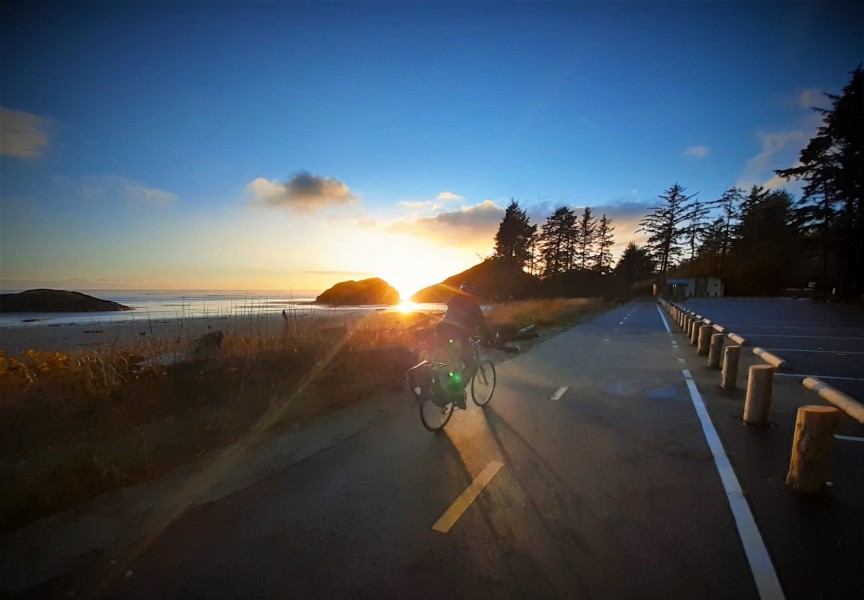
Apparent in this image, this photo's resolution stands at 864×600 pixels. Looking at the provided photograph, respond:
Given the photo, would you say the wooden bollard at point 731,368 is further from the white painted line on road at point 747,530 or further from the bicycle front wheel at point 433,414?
the bicycle front wheel at point 433,414

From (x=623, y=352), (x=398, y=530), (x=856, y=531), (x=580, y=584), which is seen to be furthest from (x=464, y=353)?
(x=623, y=352)

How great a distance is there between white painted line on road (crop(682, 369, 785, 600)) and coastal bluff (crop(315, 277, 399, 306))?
55282 millimetres

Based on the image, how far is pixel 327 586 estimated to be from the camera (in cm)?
284

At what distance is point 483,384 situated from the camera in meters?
7.86

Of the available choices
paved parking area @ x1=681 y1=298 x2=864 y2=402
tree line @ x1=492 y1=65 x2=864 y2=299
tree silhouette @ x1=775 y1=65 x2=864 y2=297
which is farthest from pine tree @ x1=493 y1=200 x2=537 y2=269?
paved parking area @ x1=681 y1=298 x2=864 y2=402

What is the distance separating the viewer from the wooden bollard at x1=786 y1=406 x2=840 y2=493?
4.06m

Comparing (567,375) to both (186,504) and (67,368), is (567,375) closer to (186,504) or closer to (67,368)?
(186,504)

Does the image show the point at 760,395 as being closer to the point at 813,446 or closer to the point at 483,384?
the point at 813,446

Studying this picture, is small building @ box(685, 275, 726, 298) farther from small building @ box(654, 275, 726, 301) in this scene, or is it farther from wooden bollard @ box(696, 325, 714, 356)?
wooden bollard @ box(696, 325, 714, 356)

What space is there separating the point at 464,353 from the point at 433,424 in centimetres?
137

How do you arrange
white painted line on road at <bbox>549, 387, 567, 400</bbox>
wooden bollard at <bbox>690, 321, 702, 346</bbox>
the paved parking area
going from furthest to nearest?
wooden bollard at <bbox>690, 321, 702, 346</bbox> → the paved parking area → white painted line on road at <bbox>549, 387, 567, 400</bbox>

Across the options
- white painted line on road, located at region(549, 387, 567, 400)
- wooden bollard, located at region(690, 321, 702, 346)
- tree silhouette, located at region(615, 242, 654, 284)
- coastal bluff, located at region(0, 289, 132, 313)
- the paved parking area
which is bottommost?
the paved parking area

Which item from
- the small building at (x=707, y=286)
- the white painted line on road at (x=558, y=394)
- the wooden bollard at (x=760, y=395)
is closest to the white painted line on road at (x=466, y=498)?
the white painted line on road at (x=558, y=394)

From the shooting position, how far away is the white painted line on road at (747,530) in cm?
283
